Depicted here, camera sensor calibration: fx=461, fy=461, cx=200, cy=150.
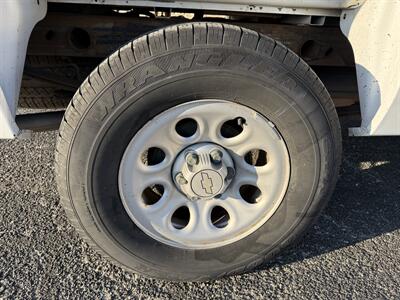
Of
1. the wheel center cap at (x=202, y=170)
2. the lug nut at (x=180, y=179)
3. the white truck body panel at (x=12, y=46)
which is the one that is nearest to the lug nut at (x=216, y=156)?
the wheel center cap at (x=202, y=170)

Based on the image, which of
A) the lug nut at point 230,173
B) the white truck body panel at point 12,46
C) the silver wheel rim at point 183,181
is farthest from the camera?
the lug nut at point 230,173

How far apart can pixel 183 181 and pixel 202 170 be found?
11 cm

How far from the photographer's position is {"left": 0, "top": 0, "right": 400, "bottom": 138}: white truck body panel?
190cm

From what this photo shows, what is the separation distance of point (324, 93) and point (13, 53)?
53.3 inches

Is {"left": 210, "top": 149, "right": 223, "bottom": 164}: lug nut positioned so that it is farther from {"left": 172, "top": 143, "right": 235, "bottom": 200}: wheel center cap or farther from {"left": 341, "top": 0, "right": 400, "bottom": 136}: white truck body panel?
{"left": 341, "top": 0, "right": 400, "bottom": 136}: white truck body panel

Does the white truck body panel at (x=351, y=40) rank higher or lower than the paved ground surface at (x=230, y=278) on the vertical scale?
higher

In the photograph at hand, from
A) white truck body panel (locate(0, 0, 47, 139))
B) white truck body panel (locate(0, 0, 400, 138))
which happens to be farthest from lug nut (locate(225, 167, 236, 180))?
white truck body panel (locate(0, 0, 47, 139))

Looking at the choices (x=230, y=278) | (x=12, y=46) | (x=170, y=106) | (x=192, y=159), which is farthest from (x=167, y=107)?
(x=230, y=278)

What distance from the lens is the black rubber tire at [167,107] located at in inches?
76.0

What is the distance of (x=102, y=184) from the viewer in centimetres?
202

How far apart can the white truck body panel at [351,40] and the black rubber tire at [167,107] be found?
19cm

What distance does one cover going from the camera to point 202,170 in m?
2.08

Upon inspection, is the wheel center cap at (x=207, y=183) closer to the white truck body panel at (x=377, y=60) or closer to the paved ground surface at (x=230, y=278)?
the paved ground surface at (x=230, y=278)

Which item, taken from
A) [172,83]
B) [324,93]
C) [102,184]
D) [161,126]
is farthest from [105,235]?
[324,93]
